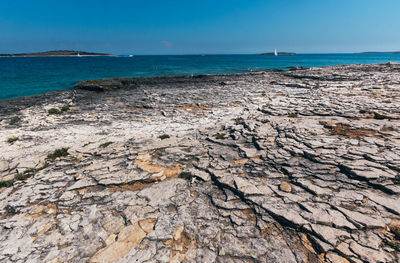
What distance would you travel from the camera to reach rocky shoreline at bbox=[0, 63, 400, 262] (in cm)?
488

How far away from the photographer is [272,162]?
7984mm

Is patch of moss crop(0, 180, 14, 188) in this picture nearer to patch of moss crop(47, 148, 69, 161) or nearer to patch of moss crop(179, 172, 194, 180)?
patch of moss crop(47, 148, 69, 161)

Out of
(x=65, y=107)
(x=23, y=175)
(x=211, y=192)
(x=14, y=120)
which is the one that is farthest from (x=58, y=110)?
(x=211, y=192)

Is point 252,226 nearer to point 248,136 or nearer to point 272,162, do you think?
point 272,162

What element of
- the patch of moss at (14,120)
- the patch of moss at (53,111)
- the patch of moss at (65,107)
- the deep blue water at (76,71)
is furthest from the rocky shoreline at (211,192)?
the deep blue water at (76,71)

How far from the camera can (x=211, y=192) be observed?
675 cm

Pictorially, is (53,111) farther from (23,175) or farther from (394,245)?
(394,245)

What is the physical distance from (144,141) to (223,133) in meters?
4.16

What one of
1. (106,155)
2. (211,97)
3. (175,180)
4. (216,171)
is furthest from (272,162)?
(211,97)

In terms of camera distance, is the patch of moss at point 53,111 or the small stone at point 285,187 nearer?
the small stone at point 285,187

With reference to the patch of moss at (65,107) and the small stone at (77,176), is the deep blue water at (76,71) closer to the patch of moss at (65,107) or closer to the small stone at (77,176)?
the patch of moss at (65,107)

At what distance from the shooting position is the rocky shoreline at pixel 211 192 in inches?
192

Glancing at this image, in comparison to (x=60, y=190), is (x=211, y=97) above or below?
above

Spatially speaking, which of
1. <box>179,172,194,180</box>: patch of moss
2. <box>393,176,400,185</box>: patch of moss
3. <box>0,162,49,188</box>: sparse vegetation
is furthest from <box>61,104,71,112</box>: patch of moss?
<box>393,176,400,185</box>: patch of moss
